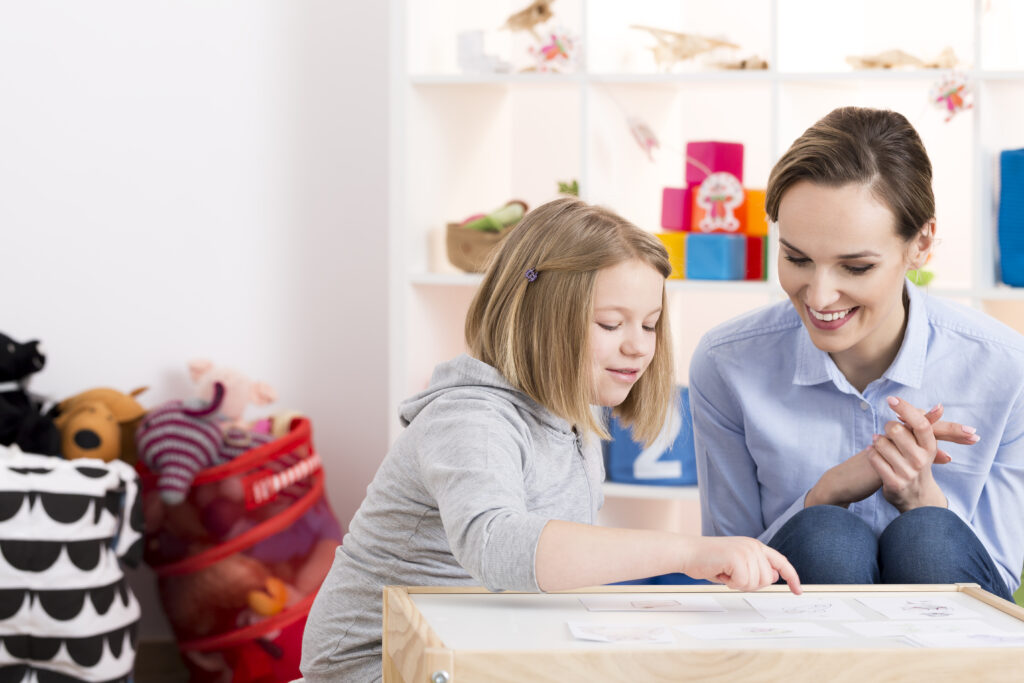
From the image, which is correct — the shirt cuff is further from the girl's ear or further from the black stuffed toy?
the black stuffed toy

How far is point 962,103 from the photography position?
1.88 metres

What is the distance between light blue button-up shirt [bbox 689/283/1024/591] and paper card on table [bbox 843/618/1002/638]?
513mm

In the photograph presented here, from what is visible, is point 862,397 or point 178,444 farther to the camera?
point 178,444

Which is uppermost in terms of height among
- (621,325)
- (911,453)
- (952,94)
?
(952,94)

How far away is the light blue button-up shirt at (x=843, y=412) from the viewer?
4.59 ft

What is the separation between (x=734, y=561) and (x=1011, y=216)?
1259 millimetres

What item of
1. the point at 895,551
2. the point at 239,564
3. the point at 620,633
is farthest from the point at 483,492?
the point at 239,564

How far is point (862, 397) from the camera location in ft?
4.65

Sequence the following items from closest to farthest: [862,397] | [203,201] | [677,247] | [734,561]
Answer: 1. [734,561]
2. [862,397]
3. [677,247]
4. [203,201]

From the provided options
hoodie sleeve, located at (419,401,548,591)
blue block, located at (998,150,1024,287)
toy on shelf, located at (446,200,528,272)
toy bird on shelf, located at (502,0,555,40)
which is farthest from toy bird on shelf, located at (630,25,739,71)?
hoodie sleeve, located at (419,401,548,591)

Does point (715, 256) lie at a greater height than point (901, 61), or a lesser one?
lesser

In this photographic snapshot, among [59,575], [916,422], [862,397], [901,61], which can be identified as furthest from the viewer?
[901,61]

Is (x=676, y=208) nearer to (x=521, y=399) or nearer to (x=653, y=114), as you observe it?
(x=653, y=114)

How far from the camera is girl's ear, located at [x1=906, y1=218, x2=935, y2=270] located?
1.33 m
